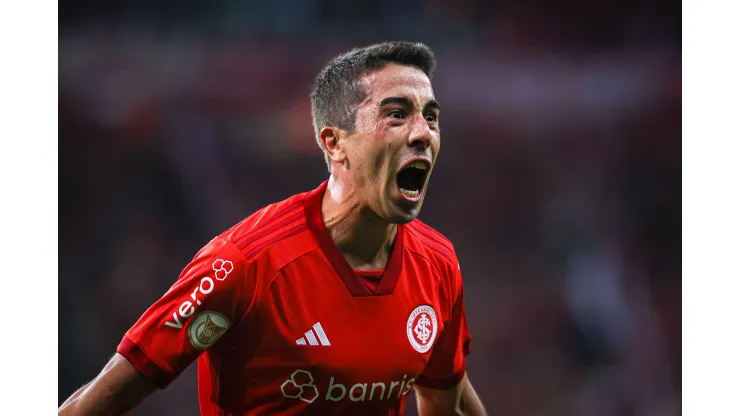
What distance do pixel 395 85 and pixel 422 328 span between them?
0.80m

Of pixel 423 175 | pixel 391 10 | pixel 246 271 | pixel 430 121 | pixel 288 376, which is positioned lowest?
pixel 288 376

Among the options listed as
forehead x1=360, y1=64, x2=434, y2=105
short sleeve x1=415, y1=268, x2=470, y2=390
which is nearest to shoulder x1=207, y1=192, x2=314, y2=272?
forehead x1=360, y1=64, x2=434, y2=105

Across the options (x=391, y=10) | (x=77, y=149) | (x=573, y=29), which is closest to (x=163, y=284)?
(x=77, y=149)

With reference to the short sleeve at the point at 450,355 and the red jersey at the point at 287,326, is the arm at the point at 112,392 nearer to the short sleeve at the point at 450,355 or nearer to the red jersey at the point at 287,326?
the red jersey at the point at 287,326

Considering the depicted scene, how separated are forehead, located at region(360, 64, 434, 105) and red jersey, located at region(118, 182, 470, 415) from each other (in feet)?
1.36

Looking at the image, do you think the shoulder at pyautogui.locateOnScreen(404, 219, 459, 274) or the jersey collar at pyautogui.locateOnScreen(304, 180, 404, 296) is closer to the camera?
the jersey collar at pyautogui.locateOnScreen(304, 180, 404, 296)

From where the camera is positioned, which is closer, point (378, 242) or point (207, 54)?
point (378, 242)

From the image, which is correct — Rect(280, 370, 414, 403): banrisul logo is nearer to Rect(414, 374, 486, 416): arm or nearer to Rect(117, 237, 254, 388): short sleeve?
Rect(117, 237, 254, 388): short sleeve

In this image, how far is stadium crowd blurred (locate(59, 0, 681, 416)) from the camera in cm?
420

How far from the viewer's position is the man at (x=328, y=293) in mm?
2225

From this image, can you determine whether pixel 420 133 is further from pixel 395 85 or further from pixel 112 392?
pixel 112 392

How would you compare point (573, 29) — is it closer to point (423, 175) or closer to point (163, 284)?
point (423, 175)

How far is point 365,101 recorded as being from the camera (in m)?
2.41

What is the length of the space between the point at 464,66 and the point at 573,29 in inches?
26.4
